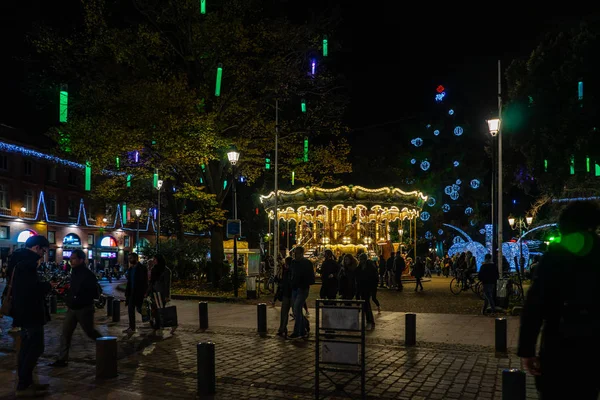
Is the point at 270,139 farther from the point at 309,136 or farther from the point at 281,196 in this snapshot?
the point at 281,196

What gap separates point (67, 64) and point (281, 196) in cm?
1301

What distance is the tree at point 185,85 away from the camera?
21.0 m

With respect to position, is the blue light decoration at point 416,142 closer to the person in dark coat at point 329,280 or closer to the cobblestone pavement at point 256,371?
the person in dark coat at point 329,280

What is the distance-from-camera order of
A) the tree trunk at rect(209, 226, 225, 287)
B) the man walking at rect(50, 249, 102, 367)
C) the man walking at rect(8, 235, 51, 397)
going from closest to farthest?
the man walking at rect(8, 235, 51, 397) < the man walking at rect(50, 249, 102, 367) < the tree trunk at rect(209, 226, 225, 287)

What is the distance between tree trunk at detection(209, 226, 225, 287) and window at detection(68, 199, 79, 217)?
118ft

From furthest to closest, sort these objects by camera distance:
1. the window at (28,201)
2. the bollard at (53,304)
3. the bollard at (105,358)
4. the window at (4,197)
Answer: the window at (28,201) < the window at (4,197) < the bollard at (53,304) < the bollard at (105,358)

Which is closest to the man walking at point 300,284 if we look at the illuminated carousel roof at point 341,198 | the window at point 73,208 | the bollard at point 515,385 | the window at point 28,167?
the bollard at point 515,385

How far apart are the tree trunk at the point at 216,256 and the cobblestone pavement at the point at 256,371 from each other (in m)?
12.1

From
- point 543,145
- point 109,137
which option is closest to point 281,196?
point 109,137

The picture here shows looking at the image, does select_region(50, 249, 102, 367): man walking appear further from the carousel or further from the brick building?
the brick building

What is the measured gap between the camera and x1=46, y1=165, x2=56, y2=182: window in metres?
51.9

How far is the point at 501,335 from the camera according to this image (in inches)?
381

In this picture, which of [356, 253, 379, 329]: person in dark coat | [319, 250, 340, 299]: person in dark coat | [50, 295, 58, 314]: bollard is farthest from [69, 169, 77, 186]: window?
[356, 253, 379, 329]: person in dark coat

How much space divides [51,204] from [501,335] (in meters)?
50.5
